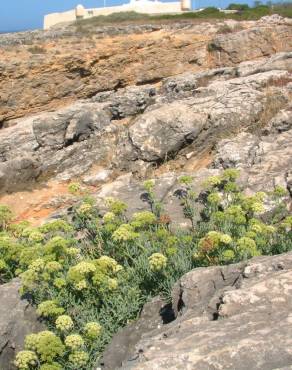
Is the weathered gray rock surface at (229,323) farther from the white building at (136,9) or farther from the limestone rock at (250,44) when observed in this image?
the white building at (136,9)

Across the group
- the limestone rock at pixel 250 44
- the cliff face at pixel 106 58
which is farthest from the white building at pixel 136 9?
the limestone rock at pixel 250 44

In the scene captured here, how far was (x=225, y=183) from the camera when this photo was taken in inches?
290

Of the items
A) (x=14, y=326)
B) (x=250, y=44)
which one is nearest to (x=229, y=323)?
(x=14, y=326)

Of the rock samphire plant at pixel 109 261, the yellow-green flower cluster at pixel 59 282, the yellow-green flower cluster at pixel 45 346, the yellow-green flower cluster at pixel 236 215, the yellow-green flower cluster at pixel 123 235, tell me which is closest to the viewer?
the yellow-green flower cluster at pixel 45 346

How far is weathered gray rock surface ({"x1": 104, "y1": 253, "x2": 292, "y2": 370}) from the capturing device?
3047 millimetres

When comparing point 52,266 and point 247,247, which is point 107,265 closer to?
point 52,266

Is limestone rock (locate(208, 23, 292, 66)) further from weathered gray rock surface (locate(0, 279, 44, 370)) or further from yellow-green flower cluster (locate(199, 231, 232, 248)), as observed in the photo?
weathered gray rock surface (locate(0, 279, 44, 370))

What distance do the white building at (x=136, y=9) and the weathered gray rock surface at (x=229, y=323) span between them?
52.4 metres

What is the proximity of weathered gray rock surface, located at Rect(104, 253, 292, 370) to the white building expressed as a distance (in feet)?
172

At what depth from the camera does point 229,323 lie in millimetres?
3471

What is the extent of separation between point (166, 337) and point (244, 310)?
58 cm

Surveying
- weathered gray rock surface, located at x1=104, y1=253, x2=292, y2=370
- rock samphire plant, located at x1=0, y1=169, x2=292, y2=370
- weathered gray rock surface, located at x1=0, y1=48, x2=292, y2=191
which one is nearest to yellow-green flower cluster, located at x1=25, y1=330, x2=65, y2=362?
rock samphire plant, located at x1=0, y1=169, x2=292, y2=370

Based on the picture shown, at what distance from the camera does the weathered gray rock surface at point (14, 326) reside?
520cm

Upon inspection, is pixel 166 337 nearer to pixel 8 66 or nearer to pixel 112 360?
pixel 112 360
